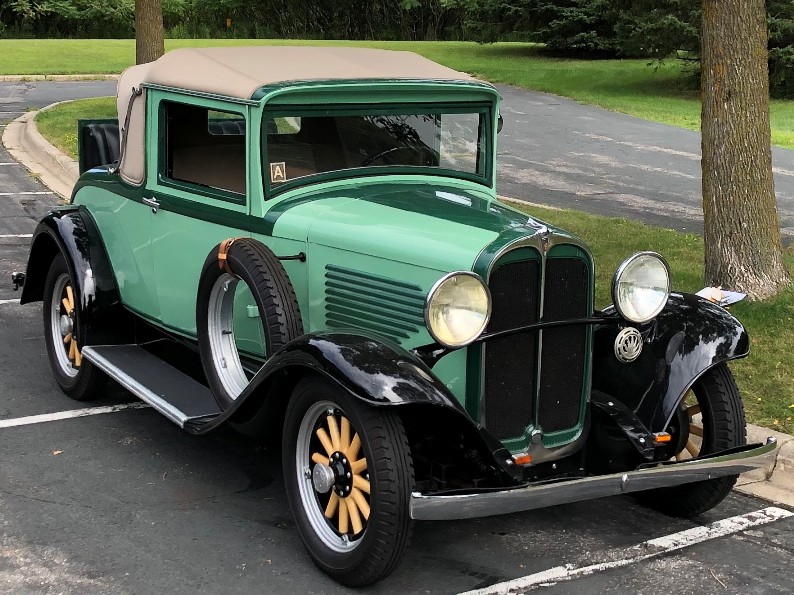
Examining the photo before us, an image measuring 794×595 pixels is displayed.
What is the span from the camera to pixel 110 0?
41375 millimetres

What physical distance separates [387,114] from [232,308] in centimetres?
117

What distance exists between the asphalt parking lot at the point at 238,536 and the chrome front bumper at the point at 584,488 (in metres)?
0.38

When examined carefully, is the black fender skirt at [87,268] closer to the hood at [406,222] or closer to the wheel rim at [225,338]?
the wheel rim at [225,338]

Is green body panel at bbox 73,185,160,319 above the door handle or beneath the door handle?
beneath

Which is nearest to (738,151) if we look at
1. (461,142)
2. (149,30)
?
(461,142)

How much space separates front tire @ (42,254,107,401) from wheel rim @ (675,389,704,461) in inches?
121

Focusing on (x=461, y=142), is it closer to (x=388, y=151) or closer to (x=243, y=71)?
(x=388, y=151)

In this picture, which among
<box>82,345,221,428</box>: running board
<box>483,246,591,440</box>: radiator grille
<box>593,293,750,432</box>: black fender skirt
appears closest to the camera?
<box>483,246,591,440</box>: radiator grille

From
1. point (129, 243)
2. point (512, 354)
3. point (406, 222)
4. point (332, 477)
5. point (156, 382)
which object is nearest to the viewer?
point (332, 477)

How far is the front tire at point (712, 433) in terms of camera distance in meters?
4.34

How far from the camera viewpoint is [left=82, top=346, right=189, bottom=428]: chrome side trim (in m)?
4.61

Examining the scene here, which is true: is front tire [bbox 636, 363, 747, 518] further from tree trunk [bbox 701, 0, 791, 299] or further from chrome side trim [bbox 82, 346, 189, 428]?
tree trunk [bbox 701, 0, 791, 299]

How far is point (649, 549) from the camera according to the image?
4191 mm

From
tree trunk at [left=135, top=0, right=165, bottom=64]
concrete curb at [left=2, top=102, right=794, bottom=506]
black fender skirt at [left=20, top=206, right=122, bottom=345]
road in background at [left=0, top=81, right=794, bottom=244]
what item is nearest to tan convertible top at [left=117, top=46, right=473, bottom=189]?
black fender skirt at [left=20, top=206, right=122, bottom=345]
